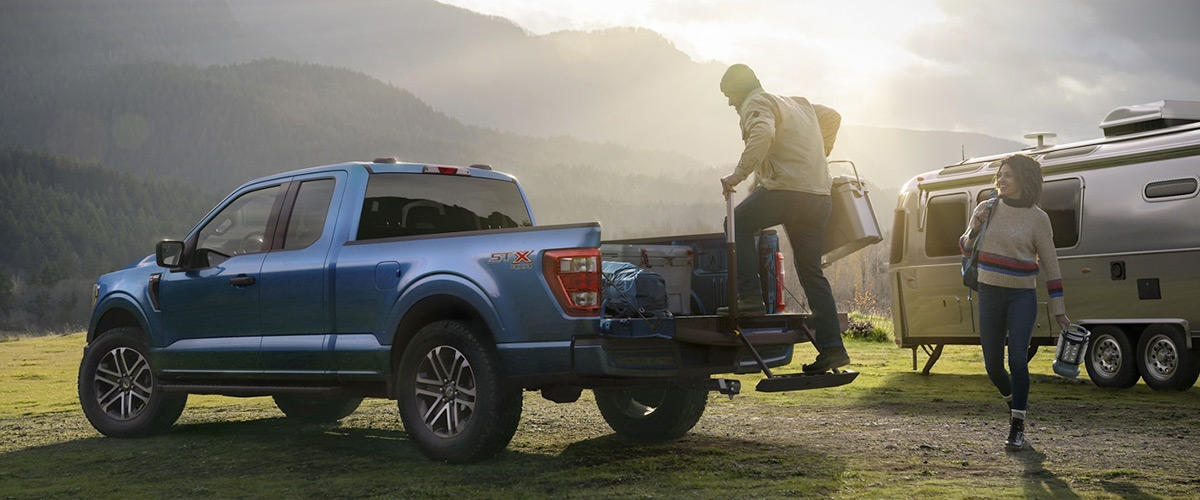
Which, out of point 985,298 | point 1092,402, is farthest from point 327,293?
point 1092,402

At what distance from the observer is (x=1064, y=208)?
13.1 meters

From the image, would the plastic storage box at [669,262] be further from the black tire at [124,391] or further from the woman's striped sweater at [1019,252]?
the black tire at [124,391]

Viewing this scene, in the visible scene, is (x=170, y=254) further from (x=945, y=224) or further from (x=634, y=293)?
(x=945, y=224)

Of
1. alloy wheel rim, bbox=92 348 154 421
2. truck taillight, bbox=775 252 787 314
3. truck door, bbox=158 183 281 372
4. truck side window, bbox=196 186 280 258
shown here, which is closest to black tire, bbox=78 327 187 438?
alloy wheel rim, bbox=92 348 154 421

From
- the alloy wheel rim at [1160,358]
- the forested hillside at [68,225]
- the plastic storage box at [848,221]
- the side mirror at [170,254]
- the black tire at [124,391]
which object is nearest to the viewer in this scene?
the plastic storage box at [848,221]

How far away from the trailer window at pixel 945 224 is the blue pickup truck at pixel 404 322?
7.00 metres

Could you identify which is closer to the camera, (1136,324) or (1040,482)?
(1040,482)

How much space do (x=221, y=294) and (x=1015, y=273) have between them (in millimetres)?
5472

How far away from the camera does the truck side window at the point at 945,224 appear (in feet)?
46.8

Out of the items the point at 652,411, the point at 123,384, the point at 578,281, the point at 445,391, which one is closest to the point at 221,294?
the point at 123,384

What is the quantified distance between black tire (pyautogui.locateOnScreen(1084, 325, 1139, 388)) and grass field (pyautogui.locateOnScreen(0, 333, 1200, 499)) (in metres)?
0.38

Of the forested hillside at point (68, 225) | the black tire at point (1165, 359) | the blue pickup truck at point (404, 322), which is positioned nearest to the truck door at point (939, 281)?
the black tire at point (1165, 359)

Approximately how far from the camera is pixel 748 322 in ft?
23.0

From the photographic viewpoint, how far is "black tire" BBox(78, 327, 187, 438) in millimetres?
9320
